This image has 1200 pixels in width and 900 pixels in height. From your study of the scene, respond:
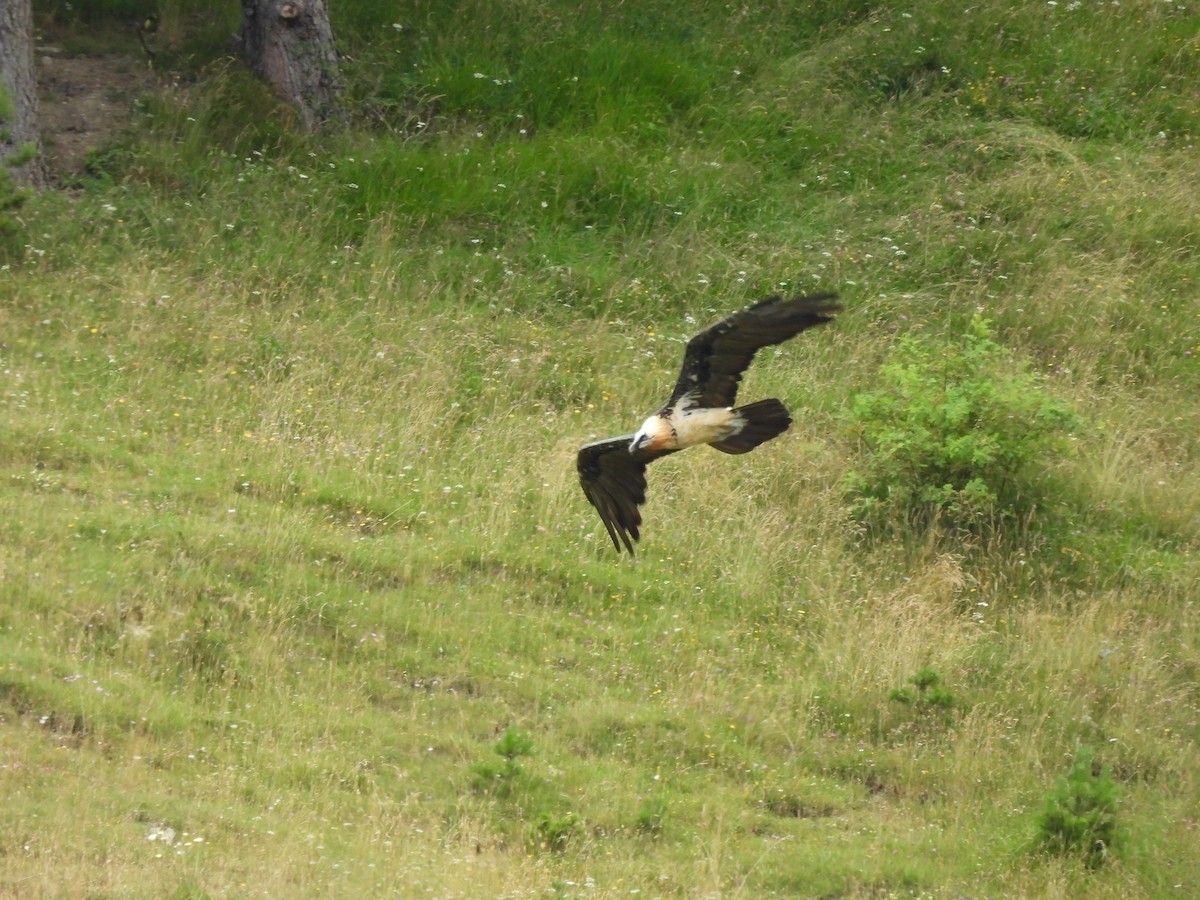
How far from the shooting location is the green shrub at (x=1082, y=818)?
6.56 metres

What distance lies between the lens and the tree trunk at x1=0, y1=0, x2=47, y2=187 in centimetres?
1116

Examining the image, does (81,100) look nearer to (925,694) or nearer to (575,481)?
(575,481)

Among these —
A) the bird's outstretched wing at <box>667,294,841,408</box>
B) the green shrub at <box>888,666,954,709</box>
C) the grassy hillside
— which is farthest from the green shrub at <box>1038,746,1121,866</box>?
the bird's outstretched wing at <box>667,294,841,408</box>

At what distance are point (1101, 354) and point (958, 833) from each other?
5.14 meters

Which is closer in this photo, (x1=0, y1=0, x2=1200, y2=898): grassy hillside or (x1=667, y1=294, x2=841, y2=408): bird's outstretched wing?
(x1=667, y1=294, x2=841, y2=408): bird's outstretched wing

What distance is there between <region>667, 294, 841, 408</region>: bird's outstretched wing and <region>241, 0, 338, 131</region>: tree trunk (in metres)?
7.32

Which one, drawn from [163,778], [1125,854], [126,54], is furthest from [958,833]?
[126,54]

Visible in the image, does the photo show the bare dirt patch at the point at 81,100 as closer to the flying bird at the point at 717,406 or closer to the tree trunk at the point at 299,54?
the tree trunk at the point at 299,54

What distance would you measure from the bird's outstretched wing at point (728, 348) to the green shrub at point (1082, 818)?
2.22 m

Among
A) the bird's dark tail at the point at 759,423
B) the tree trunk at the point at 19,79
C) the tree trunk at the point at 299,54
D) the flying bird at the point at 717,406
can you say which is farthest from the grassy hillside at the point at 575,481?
the bird's dark tail at the point at 759,423

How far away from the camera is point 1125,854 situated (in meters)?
6.69

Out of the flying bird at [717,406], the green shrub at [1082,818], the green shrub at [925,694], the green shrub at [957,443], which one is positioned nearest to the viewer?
the flying bird at [717,406]

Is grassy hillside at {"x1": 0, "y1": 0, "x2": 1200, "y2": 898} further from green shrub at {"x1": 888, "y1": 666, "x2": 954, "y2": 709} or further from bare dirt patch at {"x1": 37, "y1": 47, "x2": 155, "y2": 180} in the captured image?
bare dirt patch at {"x1": 37, "y1": 47, "x2": 155, "y2": 180}

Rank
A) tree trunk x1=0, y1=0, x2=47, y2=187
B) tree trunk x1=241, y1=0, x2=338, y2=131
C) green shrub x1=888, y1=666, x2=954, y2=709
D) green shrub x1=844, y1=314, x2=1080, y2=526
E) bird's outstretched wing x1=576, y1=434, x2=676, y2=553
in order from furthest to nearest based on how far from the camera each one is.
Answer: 1. tree trunk x1=241, y1=0, x2=338, y2=131
2. tree trunk x1=0, y1=0, x2=47, y2=187
3. green shrub x1=844, y1=314, x2=1080, y2=526
4. green shrub x1=888, y1=666, x2=954, y2=709
5. bird's outstretched wing x1=576, y1=434, x2=676, y2=553
